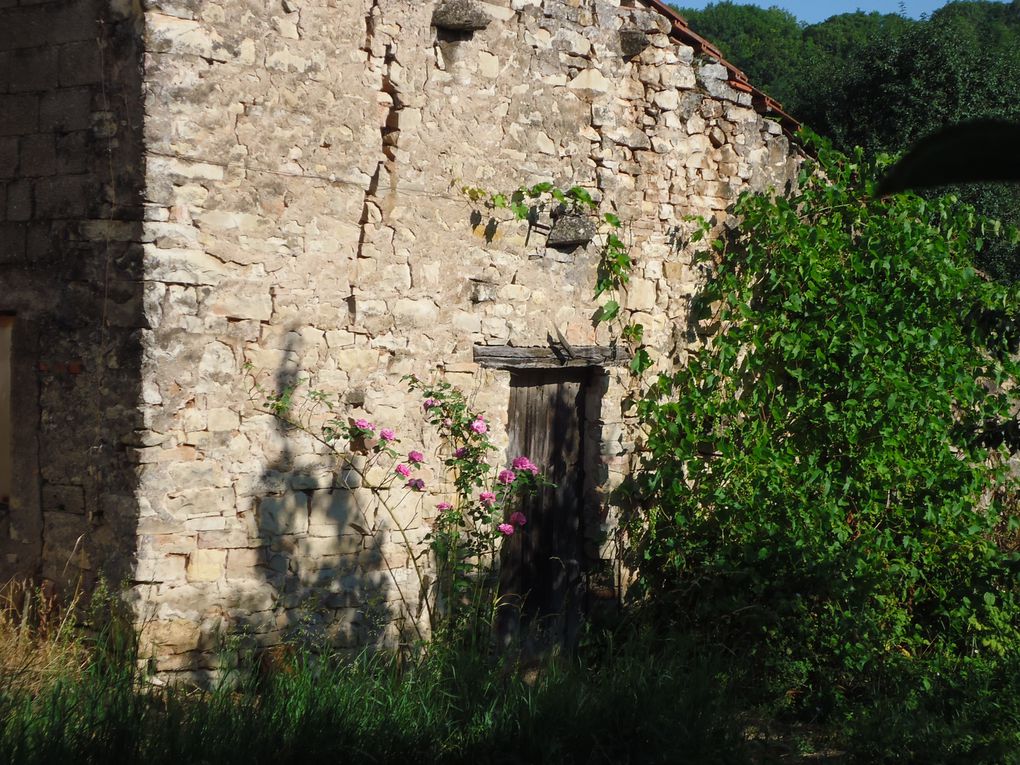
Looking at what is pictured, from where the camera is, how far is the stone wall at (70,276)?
4.80 m

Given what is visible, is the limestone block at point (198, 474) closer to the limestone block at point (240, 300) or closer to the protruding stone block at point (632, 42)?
the limestone block at point (240, 300)

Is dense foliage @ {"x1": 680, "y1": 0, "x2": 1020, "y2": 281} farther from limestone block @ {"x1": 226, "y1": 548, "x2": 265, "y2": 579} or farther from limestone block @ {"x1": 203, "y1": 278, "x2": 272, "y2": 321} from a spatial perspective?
limestone block @ {"x1": 226, "y1": 548, "x2": 265, "y2": 579}

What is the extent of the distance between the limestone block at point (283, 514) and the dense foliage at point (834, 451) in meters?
2.39

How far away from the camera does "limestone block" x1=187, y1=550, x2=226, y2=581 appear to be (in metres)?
4.88

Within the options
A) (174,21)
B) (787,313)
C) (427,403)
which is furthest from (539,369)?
(174,21)

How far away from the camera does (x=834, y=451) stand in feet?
22.2

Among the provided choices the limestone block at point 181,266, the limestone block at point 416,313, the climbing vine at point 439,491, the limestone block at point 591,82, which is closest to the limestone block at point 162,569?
the climbing vine at point 439,491

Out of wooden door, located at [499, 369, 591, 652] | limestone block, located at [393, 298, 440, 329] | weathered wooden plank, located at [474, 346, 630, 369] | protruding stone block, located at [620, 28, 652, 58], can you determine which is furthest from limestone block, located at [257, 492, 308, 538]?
protruding stone block, located at [620, 28, 652, 58]

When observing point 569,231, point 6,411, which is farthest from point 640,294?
point 6,411

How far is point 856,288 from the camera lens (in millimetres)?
6730

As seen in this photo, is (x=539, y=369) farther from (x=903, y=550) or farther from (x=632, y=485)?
(x=903, y=550)

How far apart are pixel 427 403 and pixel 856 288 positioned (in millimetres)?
2899

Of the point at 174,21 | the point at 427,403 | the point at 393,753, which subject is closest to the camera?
the point at 393,753

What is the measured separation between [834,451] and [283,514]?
11.5 feet
